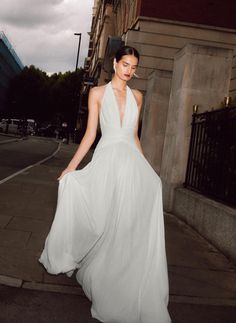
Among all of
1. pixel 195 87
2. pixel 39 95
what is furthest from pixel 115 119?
pixel 39 95

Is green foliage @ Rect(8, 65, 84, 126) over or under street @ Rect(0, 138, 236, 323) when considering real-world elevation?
over

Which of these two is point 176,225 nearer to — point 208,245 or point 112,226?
point 208,245

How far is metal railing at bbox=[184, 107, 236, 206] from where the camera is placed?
6.79 metres

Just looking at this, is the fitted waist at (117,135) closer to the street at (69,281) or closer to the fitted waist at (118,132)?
the fitted waist at (118,132)

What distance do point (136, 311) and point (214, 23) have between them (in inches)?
808

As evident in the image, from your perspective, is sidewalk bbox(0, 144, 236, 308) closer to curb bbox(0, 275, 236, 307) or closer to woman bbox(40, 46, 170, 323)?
curb bbox(0, 275, 236, 307)

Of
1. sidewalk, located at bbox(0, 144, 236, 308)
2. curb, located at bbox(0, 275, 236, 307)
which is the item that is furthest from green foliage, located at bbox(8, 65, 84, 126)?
curb, located at bbox(0, 275, 236, 307)

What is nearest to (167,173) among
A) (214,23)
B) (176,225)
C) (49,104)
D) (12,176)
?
(176,225)

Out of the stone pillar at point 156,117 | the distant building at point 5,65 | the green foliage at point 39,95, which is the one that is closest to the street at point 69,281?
the stone pillar at point 156,117

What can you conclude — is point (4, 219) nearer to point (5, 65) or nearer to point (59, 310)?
point (59, 310)

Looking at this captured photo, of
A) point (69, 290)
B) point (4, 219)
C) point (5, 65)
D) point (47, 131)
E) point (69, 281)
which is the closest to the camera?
point (69, 290)

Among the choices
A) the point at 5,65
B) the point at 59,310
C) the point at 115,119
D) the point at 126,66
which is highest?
the point at 5,65

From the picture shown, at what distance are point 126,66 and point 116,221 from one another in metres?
1.18

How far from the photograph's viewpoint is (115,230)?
356 cm
